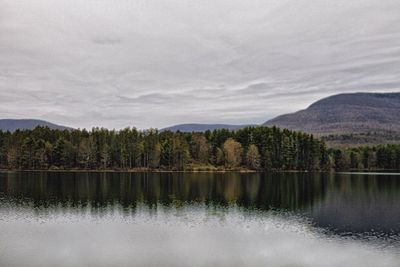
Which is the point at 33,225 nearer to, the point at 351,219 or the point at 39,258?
the point at 39,258

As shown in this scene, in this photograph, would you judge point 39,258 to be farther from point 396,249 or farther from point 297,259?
point 396,249

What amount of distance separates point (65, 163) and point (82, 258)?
560 ft

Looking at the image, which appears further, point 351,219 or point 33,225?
point 351,219

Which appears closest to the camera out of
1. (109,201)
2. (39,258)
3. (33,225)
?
(39,258)

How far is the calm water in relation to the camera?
129 ft

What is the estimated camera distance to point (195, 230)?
2052 inches

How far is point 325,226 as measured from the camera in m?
56.5

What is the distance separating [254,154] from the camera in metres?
195

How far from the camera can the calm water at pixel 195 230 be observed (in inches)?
1549

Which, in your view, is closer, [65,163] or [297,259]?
[297,259]

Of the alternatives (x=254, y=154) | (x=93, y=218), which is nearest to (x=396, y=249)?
(x=93, y=218)

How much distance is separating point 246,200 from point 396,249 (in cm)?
4136

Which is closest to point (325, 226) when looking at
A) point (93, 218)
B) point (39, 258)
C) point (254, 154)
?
point (93, 218)

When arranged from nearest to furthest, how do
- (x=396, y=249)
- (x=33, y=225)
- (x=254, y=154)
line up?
(x=396, y=249) → (x=33, y=225) → (x=254, y=154)
